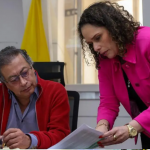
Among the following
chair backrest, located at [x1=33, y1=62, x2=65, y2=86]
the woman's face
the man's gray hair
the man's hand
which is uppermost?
the woman's face

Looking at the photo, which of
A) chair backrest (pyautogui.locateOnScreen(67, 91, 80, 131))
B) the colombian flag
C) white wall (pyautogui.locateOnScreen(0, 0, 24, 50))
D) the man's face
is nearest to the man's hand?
the man's face

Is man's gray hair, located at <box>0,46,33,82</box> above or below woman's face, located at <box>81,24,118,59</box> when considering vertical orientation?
below

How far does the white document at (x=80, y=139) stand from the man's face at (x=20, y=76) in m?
0.54

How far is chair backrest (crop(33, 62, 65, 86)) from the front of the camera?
1.86 m

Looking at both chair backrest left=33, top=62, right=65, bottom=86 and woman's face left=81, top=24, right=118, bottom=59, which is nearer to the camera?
woman's face left=81, top=24, right=118, bottom=59

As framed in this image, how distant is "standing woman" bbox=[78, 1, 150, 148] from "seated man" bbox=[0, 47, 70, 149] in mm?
245

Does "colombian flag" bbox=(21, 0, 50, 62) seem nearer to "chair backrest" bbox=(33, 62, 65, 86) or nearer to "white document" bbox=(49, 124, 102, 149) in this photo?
"chair backrest" bbox=(33, 62, 65, 86)

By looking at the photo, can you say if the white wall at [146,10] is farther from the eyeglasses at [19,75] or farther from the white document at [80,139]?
the white document at [80,139]

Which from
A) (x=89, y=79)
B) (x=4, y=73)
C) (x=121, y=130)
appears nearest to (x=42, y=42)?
(x=89, y=79)

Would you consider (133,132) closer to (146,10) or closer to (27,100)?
(27,100)

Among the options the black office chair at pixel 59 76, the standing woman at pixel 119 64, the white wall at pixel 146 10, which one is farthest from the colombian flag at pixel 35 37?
the standing woman at pixel 119 64

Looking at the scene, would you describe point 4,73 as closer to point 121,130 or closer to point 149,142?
point 121,130

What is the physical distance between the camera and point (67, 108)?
141 cm

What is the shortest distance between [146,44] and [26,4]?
77.7 inches
